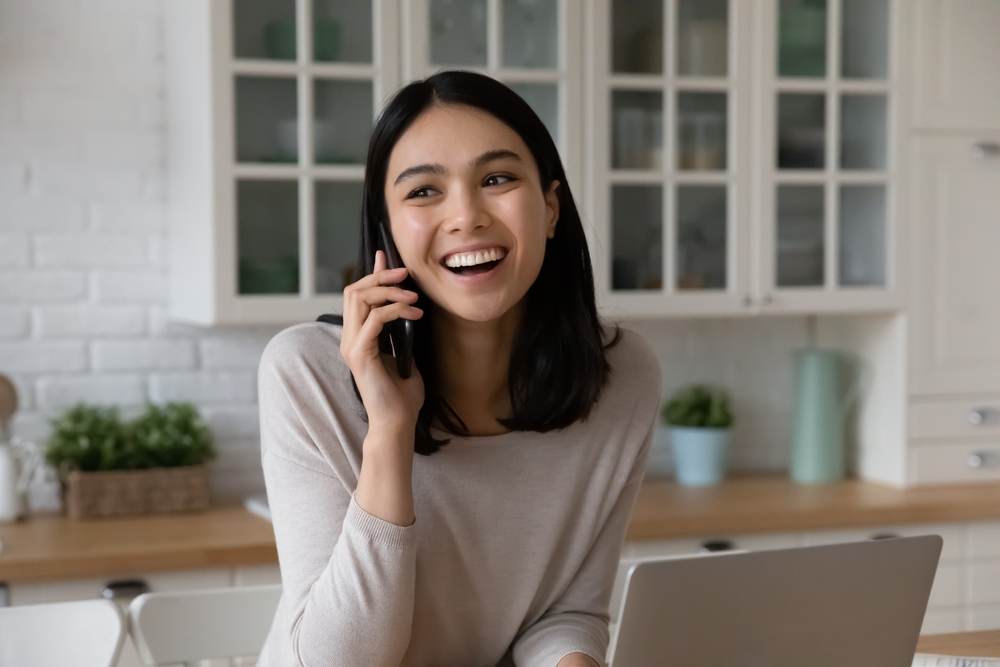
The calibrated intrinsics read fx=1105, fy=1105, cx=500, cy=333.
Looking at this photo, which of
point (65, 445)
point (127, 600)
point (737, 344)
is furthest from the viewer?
point (737, 344)

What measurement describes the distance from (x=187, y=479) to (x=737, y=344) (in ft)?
5.10

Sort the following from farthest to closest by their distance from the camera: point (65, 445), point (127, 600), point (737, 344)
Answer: point (737, 344), point (65, 445), point (127, 600)

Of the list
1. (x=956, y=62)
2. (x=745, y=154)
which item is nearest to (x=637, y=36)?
(x=745, y=154)

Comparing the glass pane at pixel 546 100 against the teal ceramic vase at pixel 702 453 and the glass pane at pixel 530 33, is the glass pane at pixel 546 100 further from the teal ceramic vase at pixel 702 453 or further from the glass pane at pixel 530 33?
the teal ceramic vase at pixel 702 453

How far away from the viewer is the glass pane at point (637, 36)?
8.81 ft

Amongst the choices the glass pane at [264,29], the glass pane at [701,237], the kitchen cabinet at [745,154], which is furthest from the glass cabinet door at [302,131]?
the glass pane at [701,237]

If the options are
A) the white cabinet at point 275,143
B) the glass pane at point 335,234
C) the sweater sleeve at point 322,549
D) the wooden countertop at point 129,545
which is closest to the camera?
→ the sweater sleeve at point 322,549

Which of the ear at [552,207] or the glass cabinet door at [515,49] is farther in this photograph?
the glass cabinet door at [515,49]

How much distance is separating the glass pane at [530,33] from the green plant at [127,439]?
1.13 m

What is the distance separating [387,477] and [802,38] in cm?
197

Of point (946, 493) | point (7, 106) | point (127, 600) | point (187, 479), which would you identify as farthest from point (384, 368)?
point (946, 493)

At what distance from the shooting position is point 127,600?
7.13 ft

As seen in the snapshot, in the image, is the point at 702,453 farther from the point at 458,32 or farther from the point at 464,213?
the point at 464,213

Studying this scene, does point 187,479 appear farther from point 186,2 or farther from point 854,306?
point 854,306
